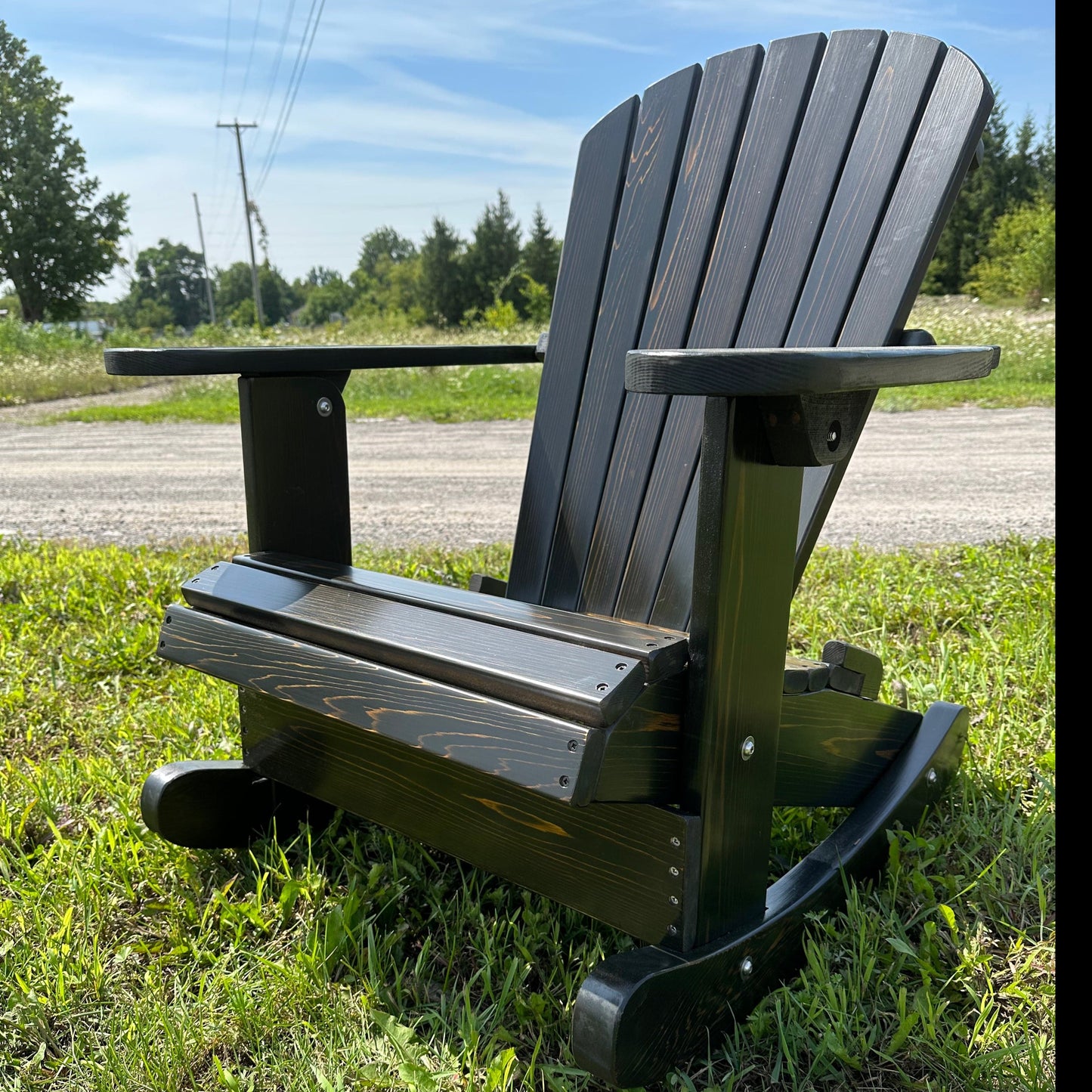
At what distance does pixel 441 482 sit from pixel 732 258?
147 inches

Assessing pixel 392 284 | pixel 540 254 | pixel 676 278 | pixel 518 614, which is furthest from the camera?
pixel 392 284

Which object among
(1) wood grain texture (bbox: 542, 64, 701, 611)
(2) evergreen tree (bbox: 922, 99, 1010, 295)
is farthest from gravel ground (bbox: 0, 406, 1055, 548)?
(2) evergreen tree (bbox: 922, 99, 1010, 295)

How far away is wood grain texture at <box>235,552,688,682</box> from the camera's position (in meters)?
1.14

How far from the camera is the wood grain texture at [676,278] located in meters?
1.68

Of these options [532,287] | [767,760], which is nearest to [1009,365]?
[767,760]

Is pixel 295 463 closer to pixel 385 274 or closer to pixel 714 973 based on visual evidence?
pixel 714 973

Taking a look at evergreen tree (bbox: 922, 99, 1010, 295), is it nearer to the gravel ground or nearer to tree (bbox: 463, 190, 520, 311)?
tree (bbox: 463, 190, 520, 311)

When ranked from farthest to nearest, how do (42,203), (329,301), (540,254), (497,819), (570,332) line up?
(329,301), (540,254), (42,203), (570,332), (497,819)

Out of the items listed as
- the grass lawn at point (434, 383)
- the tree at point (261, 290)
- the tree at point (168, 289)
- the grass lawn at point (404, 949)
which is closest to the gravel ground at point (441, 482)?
the grass lawn at point (434, 383)

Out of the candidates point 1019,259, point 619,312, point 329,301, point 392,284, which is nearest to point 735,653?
point 619,312

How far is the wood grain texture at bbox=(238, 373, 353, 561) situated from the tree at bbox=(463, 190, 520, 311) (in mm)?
32872

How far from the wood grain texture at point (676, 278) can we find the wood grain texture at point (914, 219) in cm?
31

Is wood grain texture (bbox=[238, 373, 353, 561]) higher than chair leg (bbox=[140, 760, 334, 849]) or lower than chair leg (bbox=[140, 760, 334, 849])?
higher

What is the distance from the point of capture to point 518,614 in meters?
1.29
